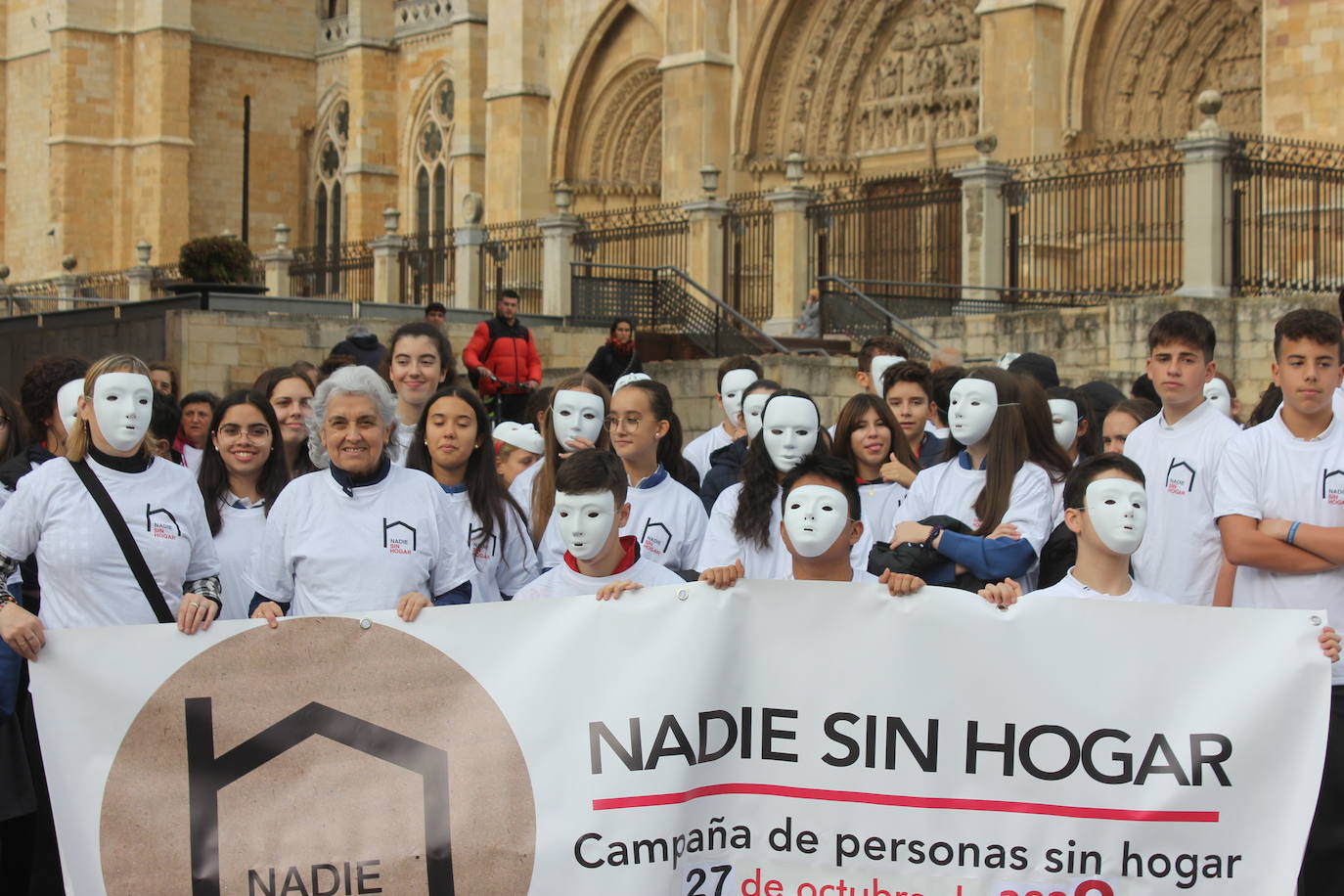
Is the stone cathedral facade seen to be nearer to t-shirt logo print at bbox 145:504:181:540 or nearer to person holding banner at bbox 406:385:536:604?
person holding banner at bbox 406:385:536:604

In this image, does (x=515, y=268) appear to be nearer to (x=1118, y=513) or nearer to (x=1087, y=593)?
(x=1087, y=593)

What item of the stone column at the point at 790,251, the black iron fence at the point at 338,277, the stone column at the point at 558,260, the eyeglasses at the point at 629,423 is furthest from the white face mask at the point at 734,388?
the black iron fence at the point at 338,277

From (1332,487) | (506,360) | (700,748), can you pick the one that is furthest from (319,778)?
(506,360)

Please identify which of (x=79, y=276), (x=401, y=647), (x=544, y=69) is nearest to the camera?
(x=401, y=647)

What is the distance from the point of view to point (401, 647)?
16.3ft

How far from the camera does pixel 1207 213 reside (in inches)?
617

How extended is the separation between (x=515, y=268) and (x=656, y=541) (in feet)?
60.3

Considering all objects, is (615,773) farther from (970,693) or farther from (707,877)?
(970,693)

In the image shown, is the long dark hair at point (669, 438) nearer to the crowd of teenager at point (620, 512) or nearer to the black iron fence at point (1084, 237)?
the crowd of teenager at point (620, 512)

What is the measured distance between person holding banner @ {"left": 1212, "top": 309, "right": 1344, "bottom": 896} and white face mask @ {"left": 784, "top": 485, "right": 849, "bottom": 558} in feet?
3.90

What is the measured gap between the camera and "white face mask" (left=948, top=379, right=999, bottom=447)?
579 centimetres

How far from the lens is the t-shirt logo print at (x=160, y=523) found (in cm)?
523

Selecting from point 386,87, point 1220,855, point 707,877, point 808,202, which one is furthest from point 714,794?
point 386,87

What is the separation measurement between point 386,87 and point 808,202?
2095cm
